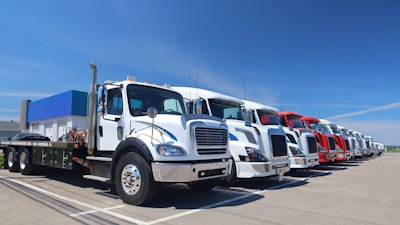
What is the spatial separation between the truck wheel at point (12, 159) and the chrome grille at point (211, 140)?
862cm

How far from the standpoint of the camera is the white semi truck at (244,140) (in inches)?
312

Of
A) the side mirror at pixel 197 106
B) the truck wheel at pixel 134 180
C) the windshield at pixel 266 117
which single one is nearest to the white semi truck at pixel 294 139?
the windshield at pixel 266 117

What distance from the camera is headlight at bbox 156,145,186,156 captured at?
553 centimetres

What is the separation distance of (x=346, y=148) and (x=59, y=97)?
122ft

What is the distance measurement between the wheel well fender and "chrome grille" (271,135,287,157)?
4.50 meters

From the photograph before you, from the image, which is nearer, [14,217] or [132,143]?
[14,217]

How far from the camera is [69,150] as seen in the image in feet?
25.1

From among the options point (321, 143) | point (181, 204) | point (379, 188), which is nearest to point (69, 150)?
point (181, 204)

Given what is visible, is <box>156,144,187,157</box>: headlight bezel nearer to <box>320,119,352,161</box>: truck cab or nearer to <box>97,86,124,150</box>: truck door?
<box>97,86,124,150</box>: truck door

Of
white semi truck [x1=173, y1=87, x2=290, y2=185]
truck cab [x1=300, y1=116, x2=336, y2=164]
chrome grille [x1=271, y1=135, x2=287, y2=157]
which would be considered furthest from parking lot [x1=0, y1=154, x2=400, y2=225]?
truck cab [x1=300, y1=116, x2=336, y2=164]

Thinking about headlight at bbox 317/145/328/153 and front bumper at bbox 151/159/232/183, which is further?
headlight at bbox 317/145/328/153

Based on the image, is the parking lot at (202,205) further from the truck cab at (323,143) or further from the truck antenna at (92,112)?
the truck cab at (323,143)

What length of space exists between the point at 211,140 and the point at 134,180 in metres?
1.77

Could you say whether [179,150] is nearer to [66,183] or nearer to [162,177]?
[162,177]
